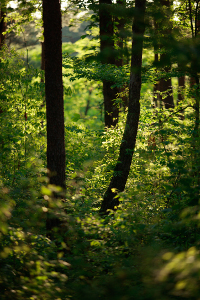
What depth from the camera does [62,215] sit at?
418 centimetres

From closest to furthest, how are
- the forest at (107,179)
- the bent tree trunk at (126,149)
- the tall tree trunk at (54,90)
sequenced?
the forest at (107,179)
the tall tree trunk at (54,90)
the bent tree trunk at (126,149)

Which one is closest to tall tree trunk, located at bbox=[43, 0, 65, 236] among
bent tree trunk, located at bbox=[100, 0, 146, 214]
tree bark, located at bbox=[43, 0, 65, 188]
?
tree bark, located at bbox=[43, 0, 65, 188]

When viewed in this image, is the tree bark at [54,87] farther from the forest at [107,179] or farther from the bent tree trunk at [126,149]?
the bent tree trunk at [126,149]

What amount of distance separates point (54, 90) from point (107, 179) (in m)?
3.69

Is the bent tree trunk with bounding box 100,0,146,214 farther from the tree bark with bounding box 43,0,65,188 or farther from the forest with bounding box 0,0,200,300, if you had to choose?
the tree bark with bounding box 43,0,65,188

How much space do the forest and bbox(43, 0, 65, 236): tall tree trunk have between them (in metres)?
0.03

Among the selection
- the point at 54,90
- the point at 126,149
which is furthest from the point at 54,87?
the point at 126,149

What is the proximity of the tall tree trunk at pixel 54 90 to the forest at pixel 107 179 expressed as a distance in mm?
27

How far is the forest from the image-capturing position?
3166 millimetres

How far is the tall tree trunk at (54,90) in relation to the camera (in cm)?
728

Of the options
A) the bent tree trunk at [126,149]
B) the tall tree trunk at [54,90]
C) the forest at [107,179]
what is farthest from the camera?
the bent tree trunk at [126,149]

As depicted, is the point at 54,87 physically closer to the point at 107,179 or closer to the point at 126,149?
the point at 126,149

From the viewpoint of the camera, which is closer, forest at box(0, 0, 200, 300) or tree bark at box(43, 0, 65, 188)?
forest at box(0, 0, 200, 300)

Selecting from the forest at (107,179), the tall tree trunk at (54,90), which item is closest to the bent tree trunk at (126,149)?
the forest at (107,179)
